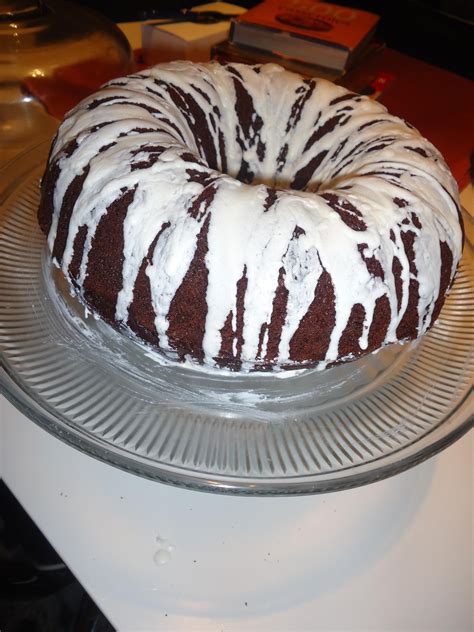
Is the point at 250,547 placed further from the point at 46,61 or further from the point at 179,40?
the point at 179,40

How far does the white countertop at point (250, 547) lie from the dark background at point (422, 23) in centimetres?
201

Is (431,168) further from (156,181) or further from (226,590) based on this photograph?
(226,590)

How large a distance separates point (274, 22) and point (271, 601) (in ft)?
5.19

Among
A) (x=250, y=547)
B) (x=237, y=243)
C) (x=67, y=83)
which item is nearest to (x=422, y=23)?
(x=67, y=83)

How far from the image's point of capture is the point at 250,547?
0.83 meters

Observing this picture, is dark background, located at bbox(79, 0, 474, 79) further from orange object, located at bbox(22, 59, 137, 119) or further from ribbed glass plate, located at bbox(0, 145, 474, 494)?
ribbed glass plate, located at bbox(0, 145, 474, 494)

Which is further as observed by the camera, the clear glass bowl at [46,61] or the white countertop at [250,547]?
the clear glass bowl at [46,61]

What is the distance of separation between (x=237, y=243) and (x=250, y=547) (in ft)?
1.35

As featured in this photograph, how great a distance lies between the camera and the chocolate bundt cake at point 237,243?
2.70 feet

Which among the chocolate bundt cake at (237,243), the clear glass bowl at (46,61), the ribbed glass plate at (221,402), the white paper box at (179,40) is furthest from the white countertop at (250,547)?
the white paper box at (179,40)

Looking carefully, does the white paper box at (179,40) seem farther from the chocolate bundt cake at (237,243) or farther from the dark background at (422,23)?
the chocolate bundt cake at (237,243)

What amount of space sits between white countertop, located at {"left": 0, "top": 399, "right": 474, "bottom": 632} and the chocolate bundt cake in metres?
0.21

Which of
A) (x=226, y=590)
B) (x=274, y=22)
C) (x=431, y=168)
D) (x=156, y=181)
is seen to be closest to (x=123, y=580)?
(x=226, y=590)

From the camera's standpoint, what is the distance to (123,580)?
78 centimetres
